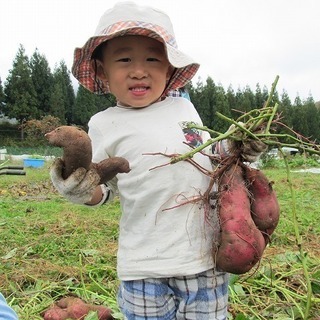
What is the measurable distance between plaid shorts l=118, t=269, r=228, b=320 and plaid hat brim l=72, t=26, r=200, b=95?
2.19ft

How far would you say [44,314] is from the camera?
2266 millimetres

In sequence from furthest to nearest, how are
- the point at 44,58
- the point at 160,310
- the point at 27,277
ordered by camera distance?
the point at 44,58
the point at 27,277
the point at 160,310

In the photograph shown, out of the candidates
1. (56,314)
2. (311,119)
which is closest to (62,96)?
(311,119)

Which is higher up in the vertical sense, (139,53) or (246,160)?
(139,53)

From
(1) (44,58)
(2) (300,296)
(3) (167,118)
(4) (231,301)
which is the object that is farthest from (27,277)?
(1) (44,58)

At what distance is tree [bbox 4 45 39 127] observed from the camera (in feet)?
82.7

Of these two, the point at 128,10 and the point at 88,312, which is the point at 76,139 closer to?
the point at 128,10

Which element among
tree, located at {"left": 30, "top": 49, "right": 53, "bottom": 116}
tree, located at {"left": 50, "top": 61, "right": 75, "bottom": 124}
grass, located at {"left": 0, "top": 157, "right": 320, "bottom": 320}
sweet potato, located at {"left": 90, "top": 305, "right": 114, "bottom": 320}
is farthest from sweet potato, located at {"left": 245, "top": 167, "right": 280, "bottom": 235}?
tree, located at {"left": 30, "top": 49, "right": 53, "bottom": 116}

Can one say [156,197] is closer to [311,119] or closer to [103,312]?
[103,312]

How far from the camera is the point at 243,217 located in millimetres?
1362

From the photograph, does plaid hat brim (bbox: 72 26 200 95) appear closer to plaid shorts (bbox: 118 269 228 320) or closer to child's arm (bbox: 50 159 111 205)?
child's arm (bbox: 50 159 111 205)

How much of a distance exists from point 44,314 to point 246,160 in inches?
55.5

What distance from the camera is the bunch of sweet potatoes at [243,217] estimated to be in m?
1.33

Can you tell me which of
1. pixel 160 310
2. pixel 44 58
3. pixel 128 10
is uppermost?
pixel 44 58
